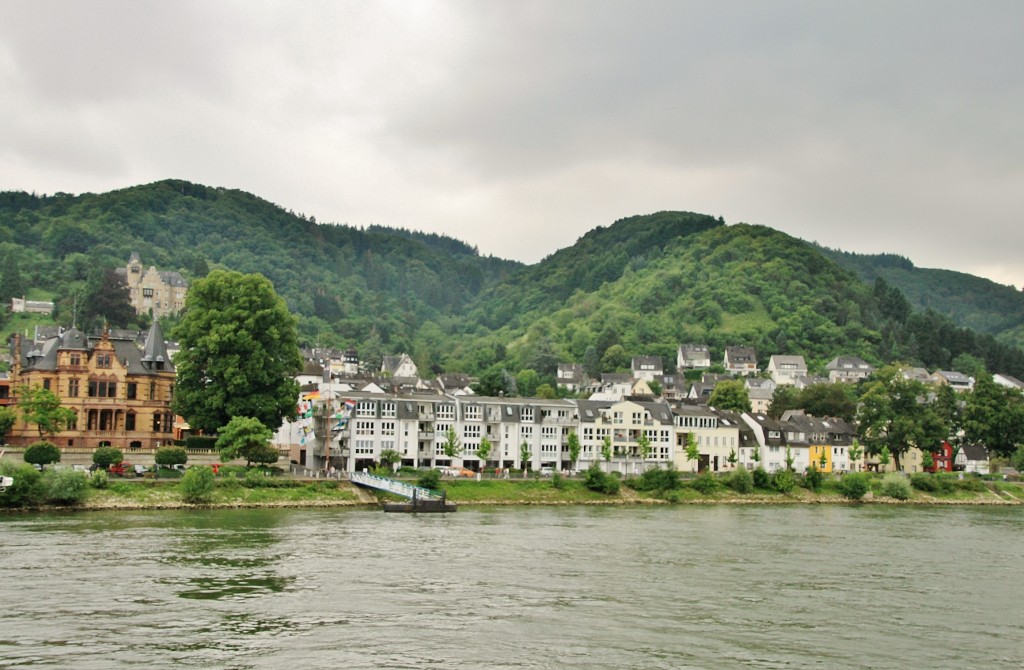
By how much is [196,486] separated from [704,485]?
155 feet

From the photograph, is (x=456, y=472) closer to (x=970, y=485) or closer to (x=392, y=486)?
(x=392, y=486)

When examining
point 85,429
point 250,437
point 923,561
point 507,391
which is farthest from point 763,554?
point 507,391

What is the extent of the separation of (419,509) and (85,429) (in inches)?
1218

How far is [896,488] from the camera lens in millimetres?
107688

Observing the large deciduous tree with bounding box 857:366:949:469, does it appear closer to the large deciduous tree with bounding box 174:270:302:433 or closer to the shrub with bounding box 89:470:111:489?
the large deciduous tree with bounding box 174:270:302:433

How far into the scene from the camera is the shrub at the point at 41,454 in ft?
250

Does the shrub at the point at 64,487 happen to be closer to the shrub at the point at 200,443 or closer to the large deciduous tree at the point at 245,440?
the large deciduous tree at the point at 245,440

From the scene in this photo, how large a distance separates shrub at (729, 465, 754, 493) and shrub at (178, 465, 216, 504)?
162 ft

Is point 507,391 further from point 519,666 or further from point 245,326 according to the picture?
point 519,666

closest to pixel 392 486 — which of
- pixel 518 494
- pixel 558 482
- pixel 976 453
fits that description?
pixel 518 494

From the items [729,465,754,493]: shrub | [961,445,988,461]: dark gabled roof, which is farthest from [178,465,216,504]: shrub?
[961,445,988,461]: dark gabled roof

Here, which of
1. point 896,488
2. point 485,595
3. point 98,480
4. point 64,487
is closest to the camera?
point 485,595

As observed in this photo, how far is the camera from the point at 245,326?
90062 mm

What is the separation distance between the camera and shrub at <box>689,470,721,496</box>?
99625 mm
